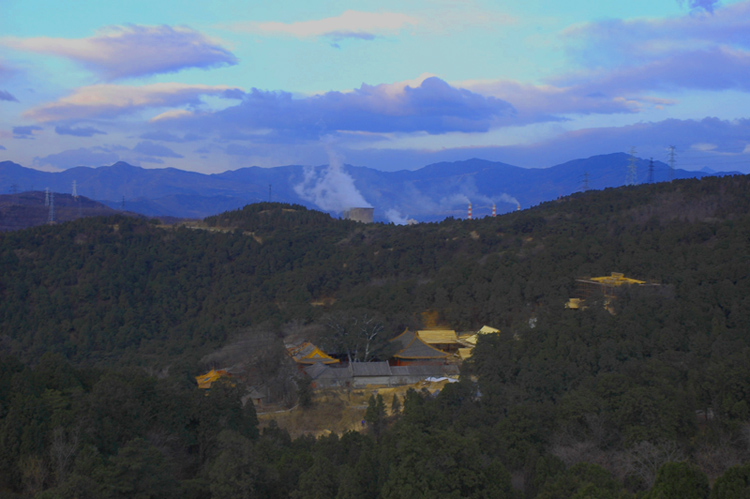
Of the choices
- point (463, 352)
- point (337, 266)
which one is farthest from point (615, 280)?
point (337, 266)

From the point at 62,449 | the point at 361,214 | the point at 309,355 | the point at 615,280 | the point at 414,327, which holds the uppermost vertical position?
the point at 361,214

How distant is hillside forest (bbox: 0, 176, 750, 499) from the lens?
1062cm

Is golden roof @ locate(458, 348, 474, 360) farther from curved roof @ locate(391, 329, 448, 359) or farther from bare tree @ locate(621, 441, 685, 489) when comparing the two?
bare tree @ locate(621, 441, 685, 489)

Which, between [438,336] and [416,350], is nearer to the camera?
[416,350]

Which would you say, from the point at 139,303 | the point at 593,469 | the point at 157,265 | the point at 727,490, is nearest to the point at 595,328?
the point at 593,469

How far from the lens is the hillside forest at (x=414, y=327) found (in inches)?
418

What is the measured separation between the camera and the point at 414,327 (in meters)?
30.1

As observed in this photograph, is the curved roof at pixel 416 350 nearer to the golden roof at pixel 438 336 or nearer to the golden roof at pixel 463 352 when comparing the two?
the golden roof at pixel 463 352

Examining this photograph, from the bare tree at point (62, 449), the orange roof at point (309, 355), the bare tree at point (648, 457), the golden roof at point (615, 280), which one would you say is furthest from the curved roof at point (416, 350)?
the bare tree at point (62, 449)

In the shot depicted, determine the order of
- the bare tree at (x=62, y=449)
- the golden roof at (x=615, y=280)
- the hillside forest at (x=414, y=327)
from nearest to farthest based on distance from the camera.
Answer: the hillside forest at (x=414, y=327)
the bare tree at (x=62, y=449)
the golden roof at (x=615, y=280)

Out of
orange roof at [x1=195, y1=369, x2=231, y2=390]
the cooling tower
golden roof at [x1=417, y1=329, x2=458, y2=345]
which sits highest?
the cooling tower

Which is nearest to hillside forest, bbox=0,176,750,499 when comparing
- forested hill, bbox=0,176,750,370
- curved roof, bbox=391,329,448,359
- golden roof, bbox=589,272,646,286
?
forested hill, bbox=0,176,750,370

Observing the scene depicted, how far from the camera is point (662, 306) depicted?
74.8 feet

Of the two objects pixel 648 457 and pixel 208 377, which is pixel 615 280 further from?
pixel 208 377
